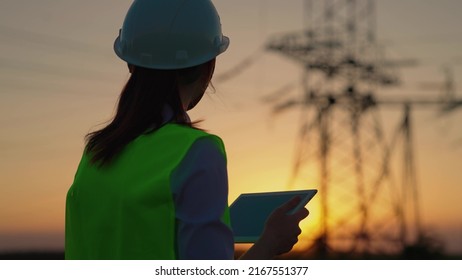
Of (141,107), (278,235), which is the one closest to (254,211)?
(278,235)

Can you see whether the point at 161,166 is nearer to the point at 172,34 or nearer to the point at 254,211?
the point at 172,34

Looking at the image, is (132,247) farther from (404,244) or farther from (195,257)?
(404,244)

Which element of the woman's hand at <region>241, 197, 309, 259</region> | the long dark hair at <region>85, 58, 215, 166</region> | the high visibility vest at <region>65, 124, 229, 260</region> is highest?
the long dark hair at <region>85, 58, 215, 166</region>

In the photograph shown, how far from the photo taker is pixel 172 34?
1640mm

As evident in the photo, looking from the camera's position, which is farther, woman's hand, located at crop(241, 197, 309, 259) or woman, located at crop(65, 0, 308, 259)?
woman's hand, located at crop(241, 197, 309, 259)

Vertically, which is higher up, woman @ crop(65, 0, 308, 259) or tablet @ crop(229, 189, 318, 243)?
woman @ crop(65, 0, 308, 259)

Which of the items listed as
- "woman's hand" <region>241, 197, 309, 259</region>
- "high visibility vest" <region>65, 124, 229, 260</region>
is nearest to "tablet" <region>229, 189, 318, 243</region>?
"woman's hand" <region>241, 197, 309, 259</region>

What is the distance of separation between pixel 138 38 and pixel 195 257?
1.53 ft

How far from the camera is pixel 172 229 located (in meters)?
1.47

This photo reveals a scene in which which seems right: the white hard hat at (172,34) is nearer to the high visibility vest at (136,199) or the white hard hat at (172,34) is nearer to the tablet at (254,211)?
the high visibility vest at (136,199)

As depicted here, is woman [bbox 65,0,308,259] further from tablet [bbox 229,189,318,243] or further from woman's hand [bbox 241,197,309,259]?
tablet [bbox 229,189,318,243]

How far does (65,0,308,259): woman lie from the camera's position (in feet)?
4.75
